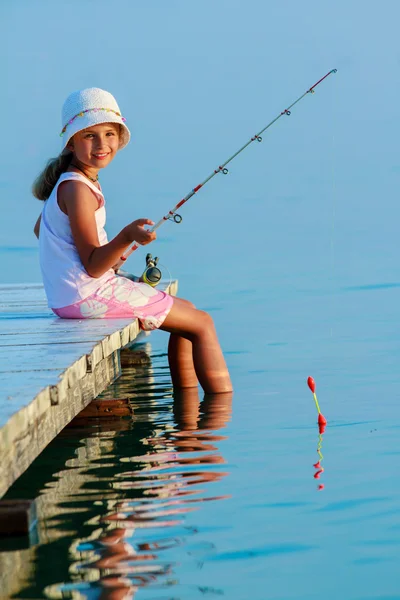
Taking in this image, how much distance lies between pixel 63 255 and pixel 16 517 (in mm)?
2240

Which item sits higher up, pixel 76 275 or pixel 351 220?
pixel 351 220

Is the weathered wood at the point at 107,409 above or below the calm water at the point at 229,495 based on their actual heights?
above

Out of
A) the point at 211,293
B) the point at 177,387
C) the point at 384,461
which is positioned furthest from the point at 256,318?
the point at 384,461

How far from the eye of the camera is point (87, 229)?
18.2 ft

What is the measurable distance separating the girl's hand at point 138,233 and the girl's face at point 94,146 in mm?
555

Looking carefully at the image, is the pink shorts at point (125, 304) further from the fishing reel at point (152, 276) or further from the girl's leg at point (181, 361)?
the fishing reel at point (152, 276)

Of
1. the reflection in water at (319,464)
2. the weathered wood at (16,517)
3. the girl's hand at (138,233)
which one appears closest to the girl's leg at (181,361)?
the girl's hand at (138,233)

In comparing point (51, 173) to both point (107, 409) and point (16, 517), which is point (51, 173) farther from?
Answer: point (16, 517)

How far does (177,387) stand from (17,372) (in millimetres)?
2491

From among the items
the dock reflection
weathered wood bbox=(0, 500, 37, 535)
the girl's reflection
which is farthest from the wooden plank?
weathered wood bbox=(0, 500, 37, 535)

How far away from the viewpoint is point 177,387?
675 centimetres

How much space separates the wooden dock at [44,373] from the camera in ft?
11.3

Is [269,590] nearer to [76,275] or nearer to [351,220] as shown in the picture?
[76,275]

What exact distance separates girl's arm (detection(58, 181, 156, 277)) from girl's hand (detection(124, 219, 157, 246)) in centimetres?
5
